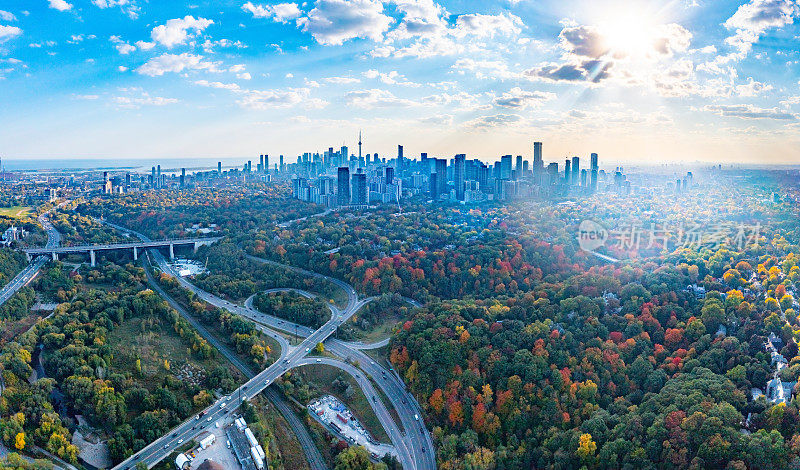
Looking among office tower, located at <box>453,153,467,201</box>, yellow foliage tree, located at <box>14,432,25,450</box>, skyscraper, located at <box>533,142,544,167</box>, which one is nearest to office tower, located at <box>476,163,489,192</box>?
office tower, located at <box>453,153,467,201</box>

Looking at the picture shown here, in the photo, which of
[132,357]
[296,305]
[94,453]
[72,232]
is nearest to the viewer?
[94,453]

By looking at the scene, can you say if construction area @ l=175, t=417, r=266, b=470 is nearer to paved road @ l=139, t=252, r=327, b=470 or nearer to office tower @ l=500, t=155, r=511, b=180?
paved road @ l=139, t=252, r=327, b=470

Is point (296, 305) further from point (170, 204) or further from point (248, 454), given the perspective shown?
point (170, 204)

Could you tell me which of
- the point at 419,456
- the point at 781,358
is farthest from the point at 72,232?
the point at 781,358

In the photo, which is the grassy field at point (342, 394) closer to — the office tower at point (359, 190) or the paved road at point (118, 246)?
the paved road at point (118, 246)

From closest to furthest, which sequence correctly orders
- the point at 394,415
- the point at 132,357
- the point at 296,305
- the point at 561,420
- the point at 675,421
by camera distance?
the point at 675,421
the point at 561,420
the point at 394,415
the point at 132,357
the point at 296,305

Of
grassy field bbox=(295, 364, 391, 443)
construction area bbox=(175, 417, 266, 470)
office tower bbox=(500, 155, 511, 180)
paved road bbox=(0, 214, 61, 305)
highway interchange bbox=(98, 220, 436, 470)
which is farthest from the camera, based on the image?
office tower bbox=(500, 155, 511, 180)
